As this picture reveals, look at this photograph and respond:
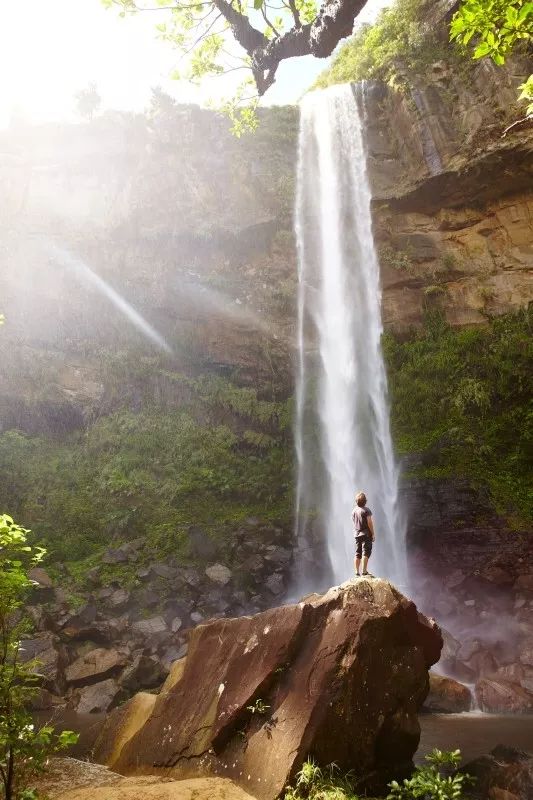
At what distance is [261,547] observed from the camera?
16.1 metres

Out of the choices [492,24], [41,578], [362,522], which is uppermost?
[492,24]

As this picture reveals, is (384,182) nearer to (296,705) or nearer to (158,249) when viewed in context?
(158,249)

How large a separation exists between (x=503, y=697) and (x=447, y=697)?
3.54 feet

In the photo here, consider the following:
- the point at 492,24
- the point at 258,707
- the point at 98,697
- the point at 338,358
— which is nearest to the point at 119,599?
the point at 98,697

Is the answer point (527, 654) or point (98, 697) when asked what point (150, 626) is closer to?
point (98, 697)

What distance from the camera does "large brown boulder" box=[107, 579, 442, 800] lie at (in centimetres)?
538

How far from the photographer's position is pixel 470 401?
18203mm

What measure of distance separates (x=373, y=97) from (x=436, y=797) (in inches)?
1050

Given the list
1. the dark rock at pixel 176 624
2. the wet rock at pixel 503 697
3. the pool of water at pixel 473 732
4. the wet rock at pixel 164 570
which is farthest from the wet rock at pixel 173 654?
the wet rock at pixel 503 697

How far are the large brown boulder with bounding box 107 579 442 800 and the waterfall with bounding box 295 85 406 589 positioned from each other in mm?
9143

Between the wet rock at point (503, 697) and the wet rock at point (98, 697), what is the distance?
7.17 metres

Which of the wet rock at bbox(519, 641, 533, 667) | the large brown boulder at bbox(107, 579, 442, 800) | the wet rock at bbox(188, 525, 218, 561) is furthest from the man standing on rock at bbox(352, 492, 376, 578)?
the wet rock at bbox(188, 525, 218, 561)

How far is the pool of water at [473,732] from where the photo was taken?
22.9 ft

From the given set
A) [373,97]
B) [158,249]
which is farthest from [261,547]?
[373,97]
